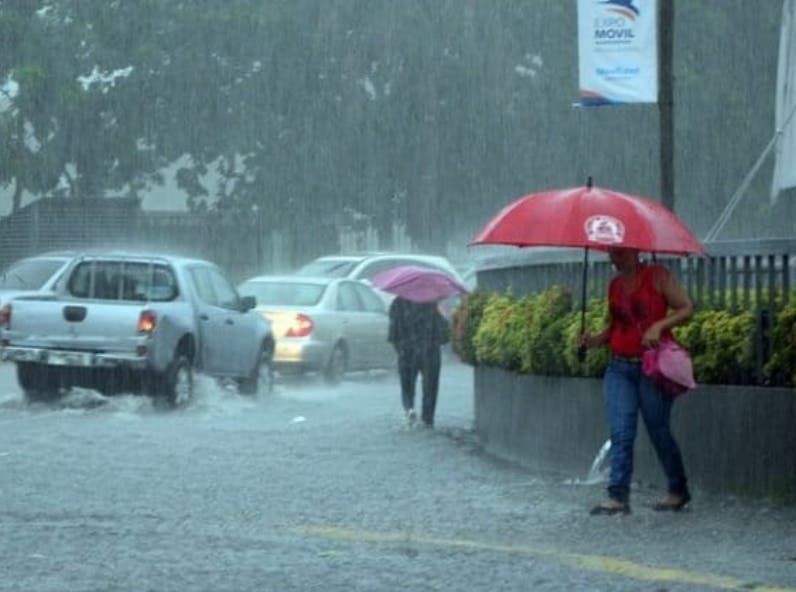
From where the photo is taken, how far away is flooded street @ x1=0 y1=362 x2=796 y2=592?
400 inches

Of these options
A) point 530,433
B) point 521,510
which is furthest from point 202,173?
point 521,510

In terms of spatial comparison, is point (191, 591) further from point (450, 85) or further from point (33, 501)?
point (450, 85)

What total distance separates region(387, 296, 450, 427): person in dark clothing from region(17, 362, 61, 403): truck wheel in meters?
3.75

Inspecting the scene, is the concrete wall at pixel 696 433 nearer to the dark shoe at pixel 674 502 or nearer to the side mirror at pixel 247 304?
the dark shoe at pixel 674 502

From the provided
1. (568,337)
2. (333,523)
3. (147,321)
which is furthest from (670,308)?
(147,321)

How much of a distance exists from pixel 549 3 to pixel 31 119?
11.8 m

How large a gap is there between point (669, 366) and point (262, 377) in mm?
13768

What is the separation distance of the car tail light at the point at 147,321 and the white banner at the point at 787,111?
283 inches

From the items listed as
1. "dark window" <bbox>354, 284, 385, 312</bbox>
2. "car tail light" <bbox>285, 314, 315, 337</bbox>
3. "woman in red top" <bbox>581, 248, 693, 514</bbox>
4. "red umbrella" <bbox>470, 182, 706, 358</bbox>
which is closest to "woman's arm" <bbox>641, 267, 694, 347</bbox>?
"woman in red top" <bbox>581, 248, 693, 514</bbox>

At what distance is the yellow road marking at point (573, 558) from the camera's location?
32.9 feet

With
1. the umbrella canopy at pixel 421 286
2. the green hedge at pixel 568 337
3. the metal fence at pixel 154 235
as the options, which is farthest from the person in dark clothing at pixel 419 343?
A: the metal fence at pixel 154 235

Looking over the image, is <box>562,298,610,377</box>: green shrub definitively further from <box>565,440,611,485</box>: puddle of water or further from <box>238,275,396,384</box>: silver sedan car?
<box>238,275,396,384</box>: silver sedan car

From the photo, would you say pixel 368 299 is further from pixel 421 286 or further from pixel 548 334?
pixel 548 334

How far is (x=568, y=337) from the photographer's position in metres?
15.1
